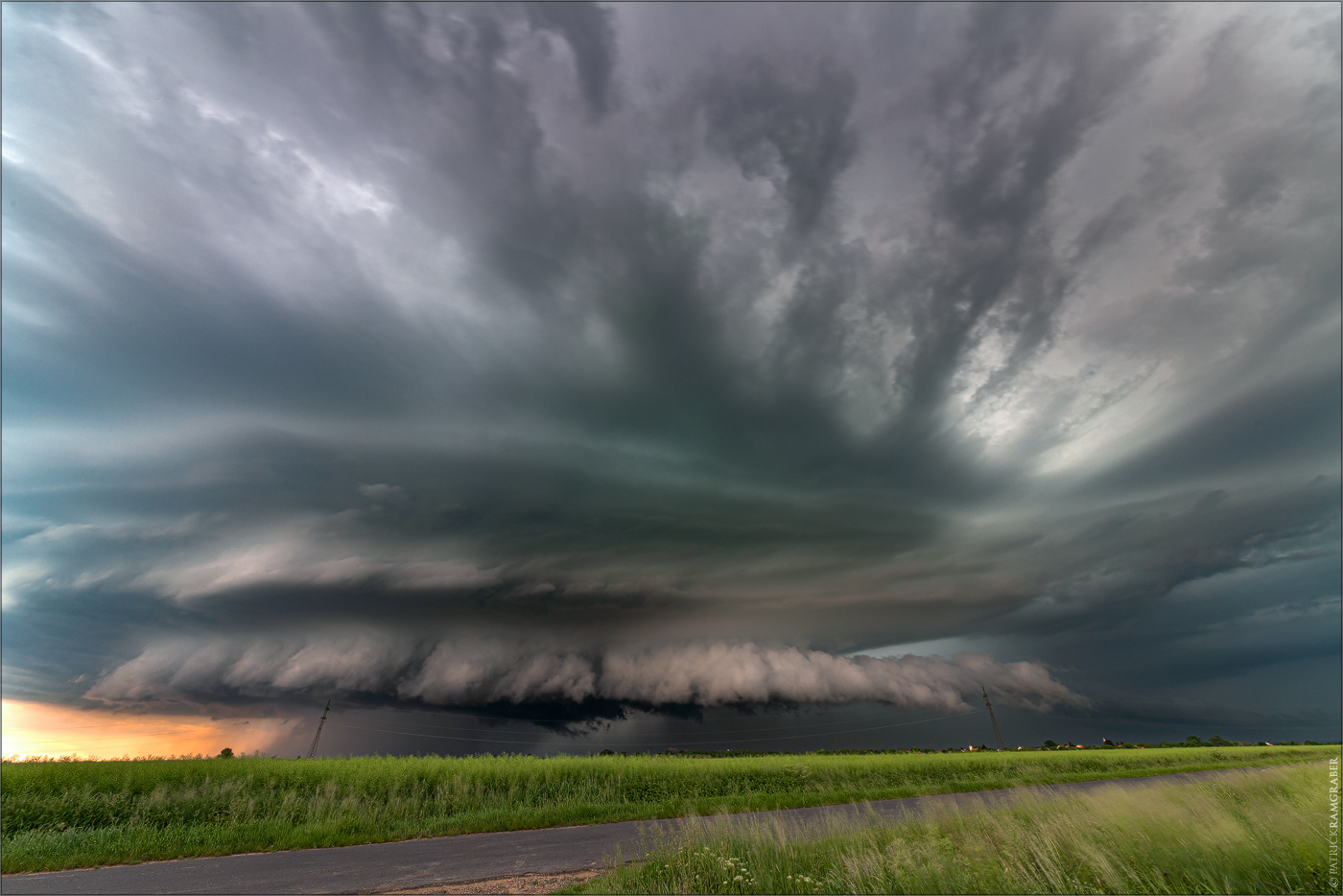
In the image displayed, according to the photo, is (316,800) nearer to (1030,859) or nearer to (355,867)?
(355,867)

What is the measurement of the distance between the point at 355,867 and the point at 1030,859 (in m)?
17.3

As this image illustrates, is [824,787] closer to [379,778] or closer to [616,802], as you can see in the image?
[616,802]

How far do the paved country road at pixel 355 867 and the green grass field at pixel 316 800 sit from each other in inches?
63.4

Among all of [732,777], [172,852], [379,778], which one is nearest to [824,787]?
[732,777]

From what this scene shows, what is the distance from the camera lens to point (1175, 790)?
65.5 ft

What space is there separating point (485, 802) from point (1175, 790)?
95.1 ft

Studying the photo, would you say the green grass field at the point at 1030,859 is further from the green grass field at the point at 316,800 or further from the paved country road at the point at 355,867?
the green grass field at the point at 316,800

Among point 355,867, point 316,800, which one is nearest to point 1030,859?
point 355,867

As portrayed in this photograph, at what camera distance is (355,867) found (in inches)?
578

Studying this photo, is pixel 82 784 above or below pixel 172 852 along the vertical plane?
above

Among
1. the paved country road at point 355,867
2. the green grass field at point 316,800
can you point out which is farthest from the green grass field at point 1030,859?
the green grass field at point 316,800

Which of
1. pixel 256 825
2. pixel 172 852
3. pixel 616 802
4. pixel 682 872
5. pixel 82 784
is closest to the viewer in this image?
pixel 682 872

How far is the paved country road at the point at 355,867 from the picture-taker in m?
12.7

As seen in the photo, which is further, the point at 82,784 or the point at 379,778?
the point at 379,778
